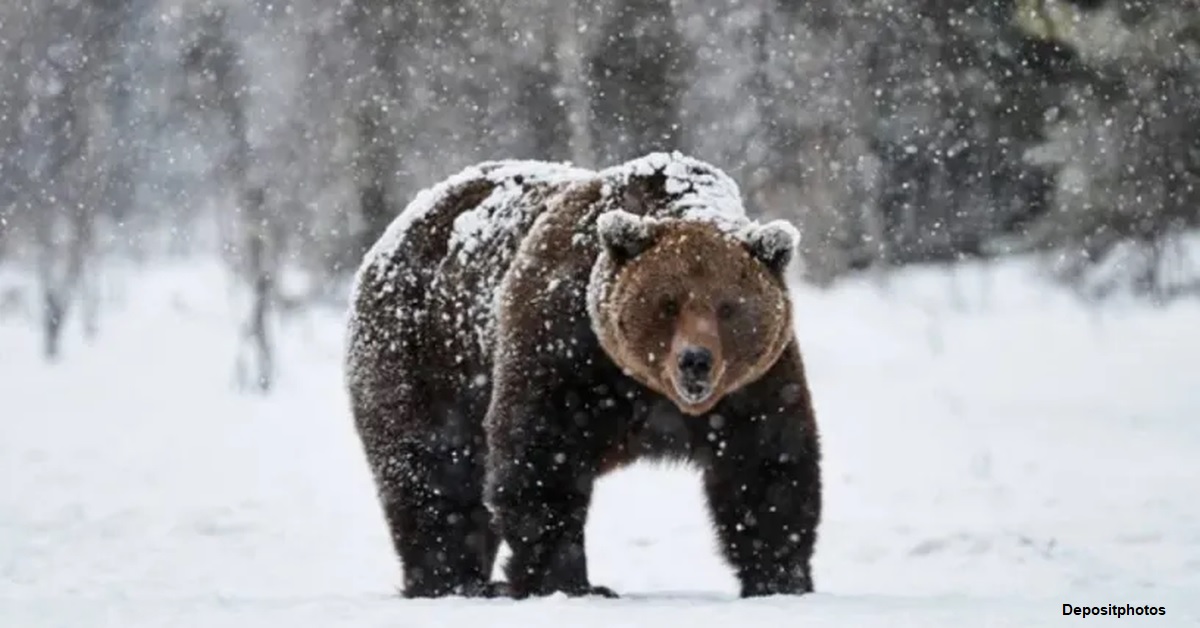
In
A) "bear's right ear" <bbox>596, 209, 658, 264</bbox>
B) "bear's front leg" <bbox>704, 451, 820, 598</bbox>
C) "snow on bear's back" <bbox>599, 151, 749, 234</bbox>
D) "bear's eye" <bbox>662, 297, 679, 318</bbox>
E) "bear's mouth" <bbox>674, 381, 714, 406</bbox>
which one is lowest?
"bear's front leg" <bbox>704, 451, 820, 598</bbox>

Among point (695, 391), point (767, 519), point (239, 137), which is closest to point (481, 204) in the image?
point (767, 519)

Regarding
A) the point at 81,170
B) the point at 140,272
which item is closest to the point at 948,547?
the point at 81,170

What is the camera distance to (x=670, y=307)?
5086mm

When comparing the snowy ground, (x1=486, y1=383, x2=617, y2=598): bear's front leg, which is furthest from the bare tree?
(x1=486, y1=383, x2=617, y2=598): bear's front leg

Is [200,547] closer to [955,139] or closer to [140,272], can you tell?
[955,139]

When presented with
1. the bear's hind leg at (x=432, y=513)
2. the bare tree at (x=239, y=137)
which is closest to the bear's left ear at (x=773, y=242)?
the bear's hind leg at (x=432, y=513)

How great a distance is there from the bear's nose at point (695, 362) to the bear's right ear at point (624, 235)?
0.52m

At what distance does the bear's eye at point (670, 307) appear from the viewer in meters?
5.08

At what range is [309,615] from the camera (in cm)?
449

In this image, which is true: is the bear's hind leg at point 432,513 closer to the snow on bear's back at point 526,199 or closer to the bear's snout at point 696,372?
the snow on bear's back at point 526,199

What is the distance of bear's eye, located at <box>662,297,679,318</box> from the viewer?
5078 millimetres

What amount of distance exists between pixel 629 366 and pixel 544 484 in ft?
1.68

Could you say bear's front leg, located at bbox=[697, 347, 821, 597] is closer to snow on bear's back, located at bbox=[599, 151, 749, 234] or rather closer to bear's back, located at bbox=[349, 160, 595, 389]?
snow on bear's back, located at bbox=[599, 151, 749, 234]

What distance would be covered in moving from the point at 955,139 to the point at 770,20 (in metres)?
2.35
